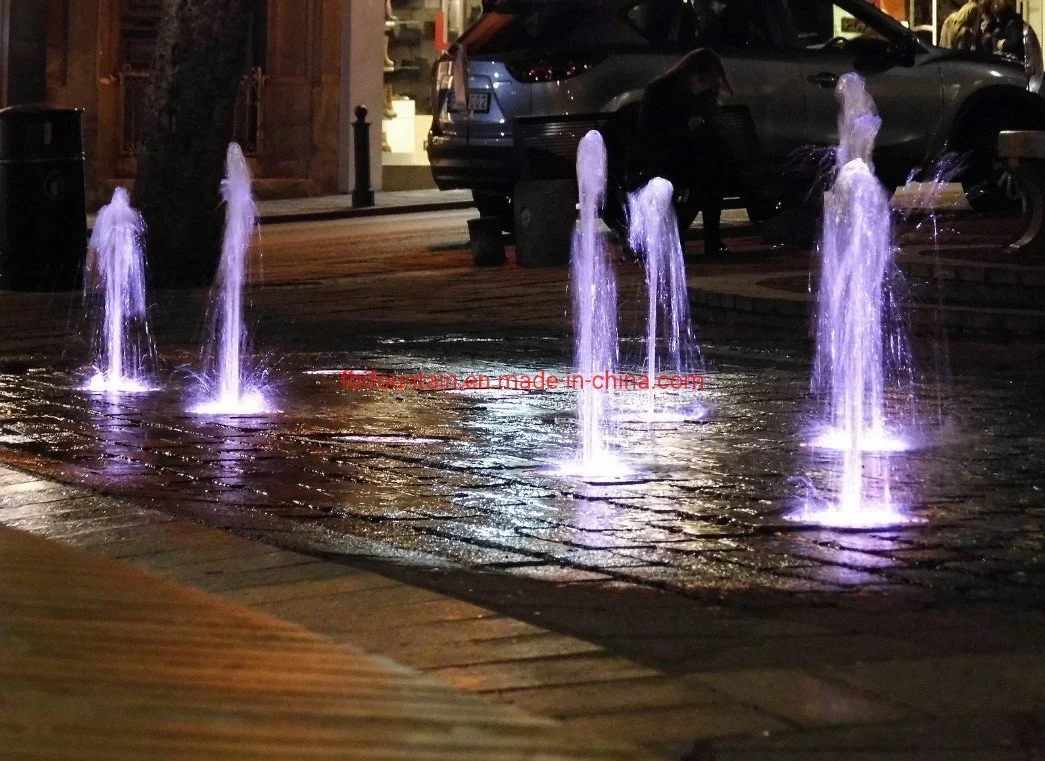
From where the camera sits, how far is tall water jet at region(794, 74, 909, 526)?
640 cm

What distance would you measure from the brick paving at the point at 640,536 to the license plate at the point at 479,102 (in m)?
4.84

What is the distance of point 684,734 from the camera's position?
3822mm

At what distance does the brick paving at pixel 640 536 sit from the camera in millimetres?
4109

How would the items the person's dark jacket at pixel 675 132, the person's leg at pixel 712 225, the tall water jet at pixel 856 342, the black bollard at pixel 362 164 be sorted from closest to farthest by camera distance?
the tall water jet at pixel 856 342 < the person's dark jacket at pixel 675 132 < the person's leg at pixel 712 225 < the black bollard at pixel 362 164

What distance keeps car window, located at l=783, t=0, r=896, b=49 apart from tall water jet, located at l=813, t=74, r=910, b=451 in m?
3.54

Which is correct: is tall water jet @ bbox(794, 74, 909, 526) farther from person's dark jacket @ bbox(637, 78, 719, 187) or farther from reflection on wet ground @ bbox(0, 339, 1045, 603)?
person's dark jacket @ bbox(637, 78, 719, 187)

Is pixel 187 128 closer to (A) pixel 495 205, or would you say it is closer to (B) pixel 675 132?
(A) pixel 495 205

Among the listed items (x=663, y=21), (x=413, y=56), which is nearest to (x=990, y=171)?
(x=663, y=21)

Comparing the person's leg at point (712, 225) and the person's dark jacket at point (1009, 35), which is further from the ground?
the person's dark jacket at point (1009, 35)

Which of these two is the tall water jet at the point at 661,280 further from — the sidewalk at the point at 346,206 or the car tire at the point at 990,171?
the sidewalk at the point at 346,206

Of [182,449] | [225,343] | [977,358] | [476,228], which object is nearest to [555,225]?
[476,228]

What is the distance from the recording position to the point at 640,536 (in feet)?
19.0

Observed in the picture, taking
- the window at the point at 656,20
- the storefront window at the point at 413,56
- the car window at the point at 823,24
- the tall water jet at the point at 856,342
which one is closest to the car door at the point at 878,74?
the car window at the point at 823,24

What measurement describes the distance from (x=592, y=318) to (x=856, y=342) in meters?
2.90
